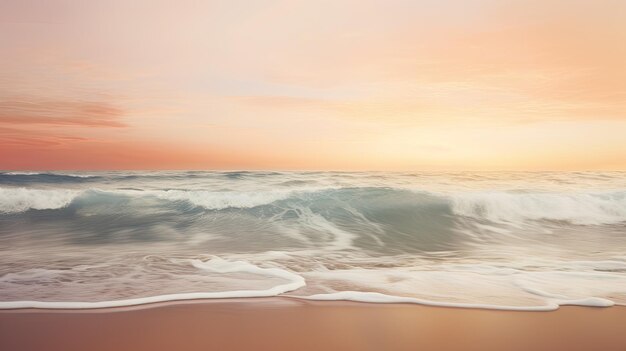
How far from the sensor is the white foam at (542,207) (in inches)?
476

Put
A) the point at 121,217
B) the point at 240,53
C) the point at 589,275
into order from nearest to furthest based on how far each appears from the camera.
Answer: the point at 589,275 → the point at 240,53 → the point at 121,217

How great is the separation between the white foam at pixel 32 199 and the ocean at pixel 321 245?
5 centimetres

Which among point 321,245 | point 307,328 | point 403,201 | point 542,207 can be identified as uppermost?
point 403,201

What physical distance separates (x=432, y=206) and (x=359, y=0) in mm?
6398

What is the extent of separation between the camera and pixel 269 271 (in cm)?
519

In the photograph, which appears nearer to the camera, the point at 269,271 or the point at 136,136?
the point at 269,271

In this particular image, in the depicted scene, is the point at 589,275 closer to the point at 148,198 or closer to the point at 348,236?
the point at 348,236

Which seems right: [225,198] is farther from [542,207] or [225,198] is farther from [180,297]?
[180,297]

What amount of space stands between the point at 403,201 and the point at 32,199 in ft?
35.7

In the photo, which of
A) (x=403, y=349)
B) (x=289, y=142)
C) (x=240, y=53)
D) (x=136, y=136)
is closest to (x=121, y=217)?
(x=136, y=136)

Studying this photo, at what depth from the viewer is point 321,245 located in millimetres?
7660

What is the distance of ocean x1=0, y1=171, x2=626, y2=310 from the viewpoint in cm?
426

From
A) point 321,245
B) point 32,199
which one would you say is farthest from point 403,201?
point 32,199

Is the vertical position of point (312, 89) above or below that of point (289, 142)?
above
